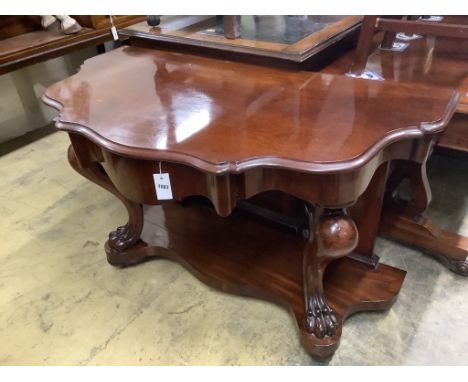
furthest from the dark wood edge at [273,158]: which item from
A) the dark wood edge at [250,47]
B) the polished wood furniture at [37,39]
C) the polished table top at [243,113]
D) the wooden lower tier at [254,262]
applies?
the polished wood furniture at [37,39]

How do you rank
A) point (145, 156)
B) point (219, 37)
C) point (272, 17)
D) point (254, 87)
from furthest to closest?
point (272, 17) < point (219, 37) < point (254, 87) < point (145, 156)

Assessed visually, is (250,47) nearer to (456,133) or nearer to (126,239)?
(456,133)

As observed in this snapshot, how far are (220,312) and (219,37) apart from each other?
0.80 metres

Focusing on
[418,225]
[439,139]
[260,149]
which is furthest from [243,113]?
[418,225]

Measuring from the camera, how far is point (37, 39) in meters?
1.83

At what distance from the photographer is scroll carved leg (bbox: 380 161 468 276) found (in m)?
1.14

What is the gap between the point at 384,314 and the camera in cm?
106

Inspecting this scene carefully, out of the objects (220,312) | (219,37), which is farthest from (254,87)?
(220,312)

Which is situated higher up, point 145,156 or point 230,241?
point 145,156

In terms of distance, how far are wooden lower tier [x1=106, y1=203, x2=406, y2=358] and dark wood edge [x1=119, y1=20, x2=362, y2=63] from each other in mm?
531

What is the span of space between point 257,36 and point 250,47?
12cm

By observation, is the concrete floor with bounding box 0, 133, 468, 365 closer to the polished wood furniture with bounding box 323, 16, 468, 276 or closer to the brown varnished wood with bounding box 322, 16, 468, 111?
the polished wood furniture with bounding box 323, 16, 468, 276

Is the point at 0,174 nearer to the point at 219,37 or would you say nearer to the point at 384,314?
the point at 219,37

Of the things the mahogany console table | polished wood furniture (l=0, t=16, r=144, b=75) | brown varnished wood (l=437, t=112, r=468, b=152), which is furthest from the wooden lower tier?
polished wood furniture (l=0, t=16, r=144, b=75)
